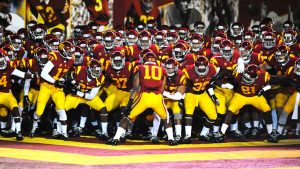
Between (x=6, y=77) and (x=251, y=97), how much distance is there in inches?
172

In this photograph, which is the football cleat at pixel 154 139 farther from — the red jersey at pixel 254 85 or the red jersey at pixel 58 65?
the red jersey at pixel 58 65

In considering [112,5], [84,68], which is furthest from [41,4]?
[84,68]

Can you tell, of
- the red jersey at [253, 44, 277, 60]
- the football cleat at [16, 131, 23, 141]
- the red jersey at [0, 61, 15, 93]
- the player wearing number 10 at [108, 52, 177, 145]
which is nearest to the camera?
the player wearing number 10 at [108, 52, 177, 145]

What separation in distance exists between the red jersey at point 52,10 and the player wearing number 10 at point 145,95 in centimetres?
579

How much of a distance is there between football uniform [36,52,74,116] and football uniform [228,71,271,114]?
3.01 meters

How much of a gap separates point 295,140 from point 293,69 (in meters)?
1.30

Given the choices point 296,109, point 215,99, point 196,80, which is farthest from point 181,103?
point 296,109

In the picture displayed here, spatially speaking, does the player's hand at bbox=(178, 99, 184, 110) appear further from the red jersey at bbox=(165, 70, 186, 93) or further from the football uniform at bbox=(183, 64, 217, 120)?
the red jersey at bbox=(165, 70, 186, 93)

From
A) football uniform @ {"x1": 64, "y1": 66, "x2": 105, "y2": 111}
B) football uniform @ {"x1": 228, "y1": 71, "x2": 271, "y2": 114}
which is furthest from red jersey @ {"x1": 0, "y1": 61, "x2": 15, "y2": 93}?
football uniform @ {"x1": 228, "y1": 71, "x2": 271, "y2": 114}

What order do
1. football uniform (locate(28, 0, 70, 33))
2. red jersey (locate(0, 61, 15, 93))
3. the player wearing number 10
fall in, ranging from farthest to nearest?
football uniform (locate(28, 0, 70, 33))
red jersey (locate(0, 61, 15, 93))
the player wearing number 10

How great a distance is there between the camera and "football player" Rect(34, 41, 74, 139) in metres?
11.6

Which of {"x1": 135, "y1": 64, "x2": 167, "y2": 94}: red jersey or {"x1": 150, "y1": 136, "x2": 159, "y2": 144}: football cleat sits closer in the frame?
{"x1": 135, "y1": 64, "x2": 167, "y2": 94}: red jersey

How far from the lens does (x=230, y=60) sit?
12.2 m

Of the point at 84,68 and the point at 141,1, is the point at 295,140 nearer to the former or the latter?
the point at 84,68
